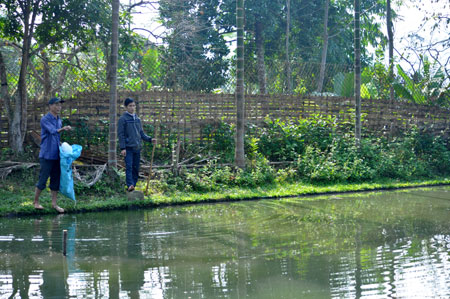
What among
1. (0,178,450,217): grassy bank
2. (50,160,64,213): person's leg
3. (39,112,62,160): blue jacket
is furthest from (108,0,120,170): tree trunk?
(39,112,62,160): blue jacket

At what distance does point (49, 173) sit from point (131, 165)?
1.63 meters

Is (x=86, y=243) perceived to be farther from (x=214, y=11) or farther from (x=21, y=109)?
(x=214, y=11)

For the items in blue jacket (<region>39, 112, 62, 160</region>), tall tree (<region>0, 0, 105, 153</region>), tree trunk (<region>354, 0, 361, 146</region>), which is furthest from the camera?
tree trunk (<region>354, 0, 361, 146</region>)

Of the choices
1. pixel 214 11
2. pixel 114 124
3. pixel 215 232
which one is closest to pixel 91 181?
pixel 114 124

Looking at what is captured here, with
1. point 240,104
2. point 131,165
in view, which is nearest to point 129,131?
point 131,165

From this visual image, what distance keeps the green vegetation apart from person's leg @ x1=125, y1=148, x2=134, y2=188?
1.08 feet

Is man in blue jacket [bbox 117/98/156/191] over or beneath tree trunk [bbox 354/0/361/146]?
beneath

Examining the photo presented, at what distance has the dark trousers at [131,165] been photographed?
9.51 m

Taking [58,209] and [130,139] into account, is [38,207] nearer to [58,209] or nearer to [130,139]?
[58,209]

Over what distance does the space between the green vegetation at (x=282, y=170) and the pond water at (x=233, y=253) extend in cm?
109

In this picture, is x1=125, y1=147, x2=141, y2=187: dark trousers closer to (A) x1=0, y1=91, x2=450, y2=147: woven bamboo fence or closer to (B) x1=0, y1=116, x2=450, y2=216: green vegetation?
(B) x1=0, y1=116, x2=450, y2=216: green vegetation

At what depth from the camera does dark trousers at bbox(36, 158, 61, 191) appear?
8.25 meters

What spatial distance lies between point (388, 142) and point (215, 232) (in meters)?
9.73

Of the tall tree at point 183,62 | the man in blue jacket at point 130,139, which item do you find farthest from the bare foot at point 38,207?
the tall tree at point 183,62
